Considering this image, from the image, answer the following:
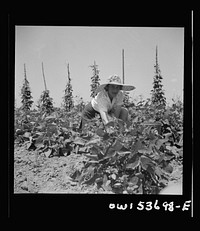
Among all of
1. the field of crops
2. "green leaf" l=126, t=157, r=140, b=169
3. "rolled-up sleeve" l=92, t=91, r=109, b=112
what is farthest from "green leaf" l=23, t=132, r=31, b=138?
"green leaf" l=126, t=157, r=140, b=169

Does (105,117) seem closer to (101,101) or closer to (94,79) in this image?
(101,101)

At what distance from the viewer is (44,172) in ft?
13.8

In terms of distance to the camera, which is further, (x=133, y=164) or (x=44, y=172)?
(x=44, y=172)

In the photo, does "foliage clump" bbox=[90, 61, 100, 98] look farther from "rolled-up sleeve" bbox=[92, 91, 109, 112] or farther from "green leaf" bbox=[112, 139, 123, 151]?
"green leaf" bbox=[112, 139, 123, 151]

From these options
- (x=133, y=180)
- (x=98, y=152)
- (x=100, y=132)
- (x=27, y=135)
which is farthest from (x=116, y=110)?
(x=27, y=135)

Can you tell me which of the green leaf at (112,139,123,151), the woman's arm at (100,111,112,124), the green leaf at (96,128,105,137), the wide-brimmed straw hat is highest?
Result: the wide-brimmed straw hat

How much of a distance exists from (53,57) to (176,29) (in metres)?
1.16

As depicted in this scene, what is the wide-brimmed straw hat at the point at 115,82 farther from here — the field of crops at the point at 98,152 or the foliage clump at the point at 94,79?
the field of crops at the point at 98,152

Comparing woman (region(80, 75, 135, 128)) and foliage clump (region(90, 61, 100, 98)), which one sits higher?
foliage clump (region(90, 61, 100, 98))

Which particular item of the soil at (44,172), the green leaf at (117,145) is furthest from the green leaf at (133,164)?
the soil at (44,172)

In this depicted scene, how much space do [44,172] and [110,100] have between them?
91 cm

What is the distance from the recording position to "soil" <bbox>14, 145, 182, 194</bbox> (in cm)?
416

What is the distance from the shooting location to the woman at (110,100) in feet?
13.5

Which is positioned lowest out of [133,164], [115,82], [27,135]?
[133,164]
